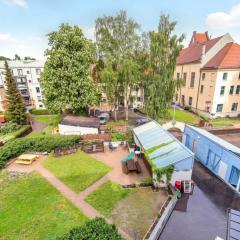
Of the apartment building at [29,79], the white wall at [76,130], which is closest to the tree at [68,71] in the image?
the white wall at [76,130]

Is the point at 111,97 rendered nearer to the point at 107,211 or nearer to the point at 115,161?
the point at 115,161

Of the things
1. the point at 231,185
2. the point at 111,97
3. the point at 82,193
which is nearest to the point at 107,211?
the point at 82,193

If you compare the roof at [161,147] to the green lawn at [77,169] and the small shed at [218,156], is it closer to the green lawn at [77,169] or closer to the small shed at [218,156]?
the small shed at [218,156]

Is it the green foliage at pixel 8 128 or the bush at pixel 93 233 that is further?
the green foliage at pixel 8 128

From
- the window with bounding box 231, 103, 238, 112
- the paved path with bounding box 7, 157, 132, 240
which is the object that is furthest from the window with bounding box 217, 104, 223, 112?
the paved path with bounding box 7, 157, 132, 240

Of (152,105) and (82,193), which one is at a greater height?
(152,105)

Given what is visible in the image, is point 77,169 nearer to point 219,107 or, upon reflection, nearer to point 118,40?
point 118,40
